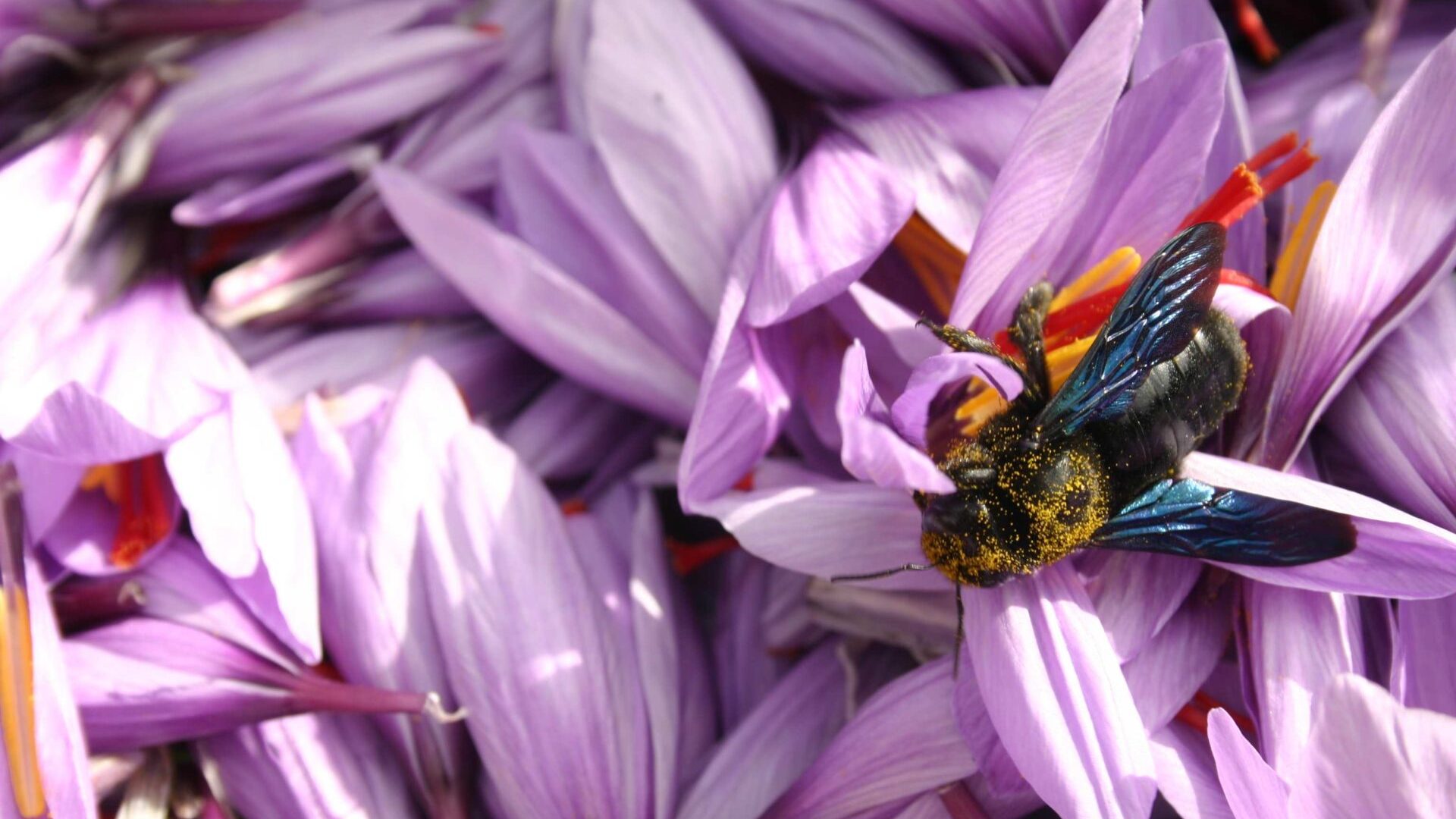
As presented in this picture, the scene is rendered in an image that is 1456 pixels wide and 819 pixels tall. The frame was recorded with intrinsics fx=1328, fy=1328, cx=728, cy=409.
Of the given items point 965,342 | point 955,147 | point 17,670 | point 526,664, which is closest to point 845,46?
point 955,147

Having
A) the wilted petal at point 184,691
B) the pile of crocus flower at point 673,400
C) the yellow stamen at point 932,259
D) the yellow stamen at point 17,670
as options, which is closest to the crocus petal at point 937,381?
the pile of crocus flower at point 673,400

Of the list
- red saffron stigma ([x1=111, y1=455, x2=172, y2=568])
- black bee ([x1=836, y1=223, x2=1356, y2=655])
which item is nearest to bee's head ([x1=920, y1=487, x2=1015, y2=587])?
black bee ([x1=836, y1=223, x2=1356, y2=655])

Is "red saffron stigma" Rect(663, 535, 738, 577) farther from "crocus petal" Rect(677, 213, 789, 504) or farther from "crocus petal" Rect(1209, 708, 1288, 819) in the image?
"crocus petal" Rect(1209, 708, 1288, 819)

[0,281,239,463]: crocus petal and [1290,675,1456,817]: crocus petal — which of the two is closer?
[1290,675,1456,817]: crocus petal

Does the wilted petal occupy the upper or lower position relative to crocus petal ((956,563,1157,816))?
upper

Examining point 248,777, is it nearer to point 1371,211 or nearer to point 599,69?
point 599,69

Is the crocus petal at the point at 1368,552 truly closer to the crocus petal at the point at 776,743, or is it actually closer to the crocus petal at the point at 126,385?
the crocus petal at the point at 776,743

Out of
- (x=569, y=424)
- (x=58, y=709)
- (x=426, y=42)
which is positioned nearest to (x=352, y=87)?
(x=426, y=42)

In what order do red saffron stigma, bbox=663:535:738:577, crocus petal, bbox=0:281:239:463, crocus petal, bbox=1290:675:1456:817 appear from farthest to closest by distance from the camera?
1. red saffron stigma, bbox=663:535:738:577
2. crocus petal, bbox=0:281:239:463
3. crocus petal, bbox=1290:675:1456:817
